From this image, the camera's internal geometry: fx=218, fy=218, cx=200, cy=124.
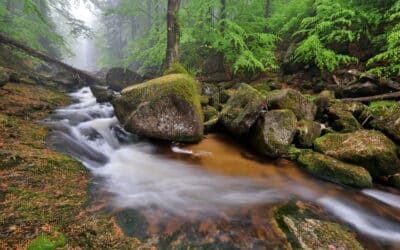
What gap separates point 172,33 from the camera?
879cm

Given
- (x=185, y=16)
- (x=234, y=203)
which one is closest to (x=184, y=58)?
(x=185, y=16)

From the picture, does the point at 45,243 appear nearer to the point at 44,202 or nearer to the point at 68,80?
the point at 44,202

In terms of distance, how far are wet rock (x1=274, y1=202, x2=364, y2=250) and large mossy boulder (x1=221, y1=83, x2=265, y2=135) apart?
110 inches

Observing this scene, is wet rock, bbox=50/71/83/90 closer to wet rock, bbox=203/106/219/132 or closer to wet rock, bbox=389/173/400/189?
wet rock, bbox=203/106/219/132

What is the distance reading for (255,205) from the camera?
3.53 meters

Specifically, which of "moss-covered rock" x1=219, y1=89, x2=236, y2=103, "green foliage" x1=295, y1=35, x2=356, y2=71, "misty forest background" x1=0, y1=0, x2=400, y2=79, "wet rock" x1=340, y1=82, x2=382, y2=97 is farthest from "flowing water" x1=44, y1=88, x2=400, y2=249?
"green foliage" x1=295, y1=35, x2=356, y2=71

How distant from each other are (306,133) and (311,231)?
3191mm

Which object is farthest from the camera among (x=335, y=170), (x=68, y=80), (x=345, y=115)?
(x=68, y=80)

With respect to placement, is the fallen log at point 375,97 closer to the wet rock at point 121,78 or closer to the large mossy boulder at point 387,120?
the large mossy boulder at point 387,120

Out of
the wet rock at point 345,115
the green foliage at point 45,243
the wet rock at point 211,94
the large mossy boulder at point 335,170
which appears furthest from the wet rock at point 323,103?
the green foliage at point 45,243

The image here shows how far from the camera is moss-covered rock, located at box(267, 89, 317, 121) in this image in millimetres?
6062

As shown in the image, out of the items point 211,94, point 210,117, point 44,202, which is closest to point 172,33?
point 211,94

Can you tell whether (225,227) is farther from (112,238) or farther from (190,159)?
(190,159)

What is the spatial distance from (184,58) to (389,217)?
1037cm
